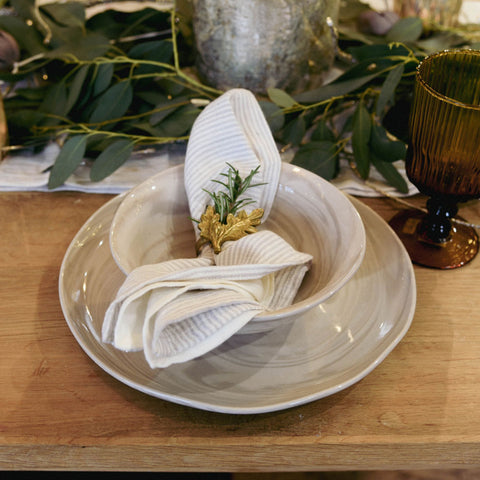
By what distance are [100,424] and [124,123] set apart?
38 centimetres

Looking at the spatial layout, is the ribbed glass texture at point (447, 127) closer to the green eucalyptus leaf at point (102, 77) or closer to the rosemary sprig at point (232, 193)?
the rosemary sprig at point (232, 193)

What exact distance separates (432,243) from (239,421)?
265mm

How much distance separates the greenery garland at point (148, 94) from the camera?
596 millimetres

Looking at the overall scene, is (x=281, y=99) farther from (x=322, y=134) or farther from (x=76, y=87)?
Answer: (x=76, y=87)

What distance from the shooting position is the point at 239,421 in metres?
0.39

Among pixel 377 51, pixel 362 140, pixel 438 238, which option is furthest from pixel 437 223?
pixel 377 51

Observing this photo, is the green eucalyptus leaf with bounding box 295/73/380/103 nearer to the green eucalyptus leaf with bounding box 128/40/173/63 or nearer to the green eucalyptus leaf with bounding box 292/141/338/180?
the green eucalyptus leaf with bounding box 292/141/338/180

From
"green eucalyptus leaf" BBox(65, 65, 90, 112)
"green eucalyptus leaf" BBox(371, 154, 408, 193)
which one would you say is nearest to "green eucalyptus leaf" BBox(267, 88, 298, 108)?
"green eucalyptus leaf" BBox(371, 154, 408, 193)

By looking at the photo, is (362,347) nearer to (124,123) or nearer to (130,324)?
(130,324)

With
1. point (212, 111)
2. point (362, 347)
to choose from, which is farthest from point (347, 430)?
point (212, 111)

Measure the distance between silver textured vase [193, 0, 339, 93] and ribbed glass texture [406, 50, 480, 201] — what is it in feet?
0.66

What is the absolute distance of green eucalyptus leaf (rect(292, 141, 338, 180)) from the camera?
1.93ft

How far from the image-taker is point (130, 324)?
0.37m

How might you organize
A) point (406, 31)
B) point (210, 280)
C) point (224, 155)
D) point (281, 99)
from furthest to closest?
point (406, 31), point (281, 99), point (224, 155), point (210, 280)
